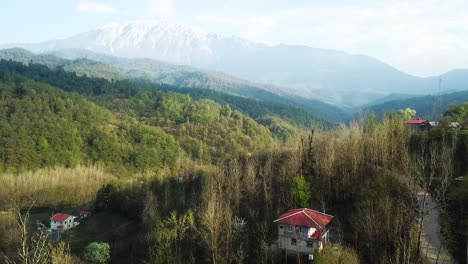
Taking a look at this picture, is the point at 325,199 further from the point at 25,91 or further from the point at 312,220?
the point at 25,91

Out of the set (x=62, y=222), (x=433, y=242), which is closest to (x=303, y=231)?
(x=433, y=242)

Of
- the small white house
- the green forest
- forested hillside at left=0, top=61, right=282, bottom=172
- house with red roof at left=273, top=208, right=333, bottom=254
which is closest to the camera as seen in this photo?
the green forest

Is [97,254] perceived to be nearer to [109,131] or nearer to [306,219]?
[306,219]

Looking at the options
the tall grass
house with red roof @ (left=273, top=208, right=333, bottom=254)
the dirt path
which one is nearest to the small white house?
the tall grass

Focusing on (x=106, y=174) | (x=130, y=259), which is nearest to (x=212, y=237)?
(x=130, y=259)

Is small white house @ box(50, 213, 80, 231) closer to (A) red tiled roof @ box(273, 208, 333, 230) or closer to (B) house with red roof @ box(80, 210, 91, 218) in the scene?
(B) house with red roof @ box(80, 210, 91, 218)
